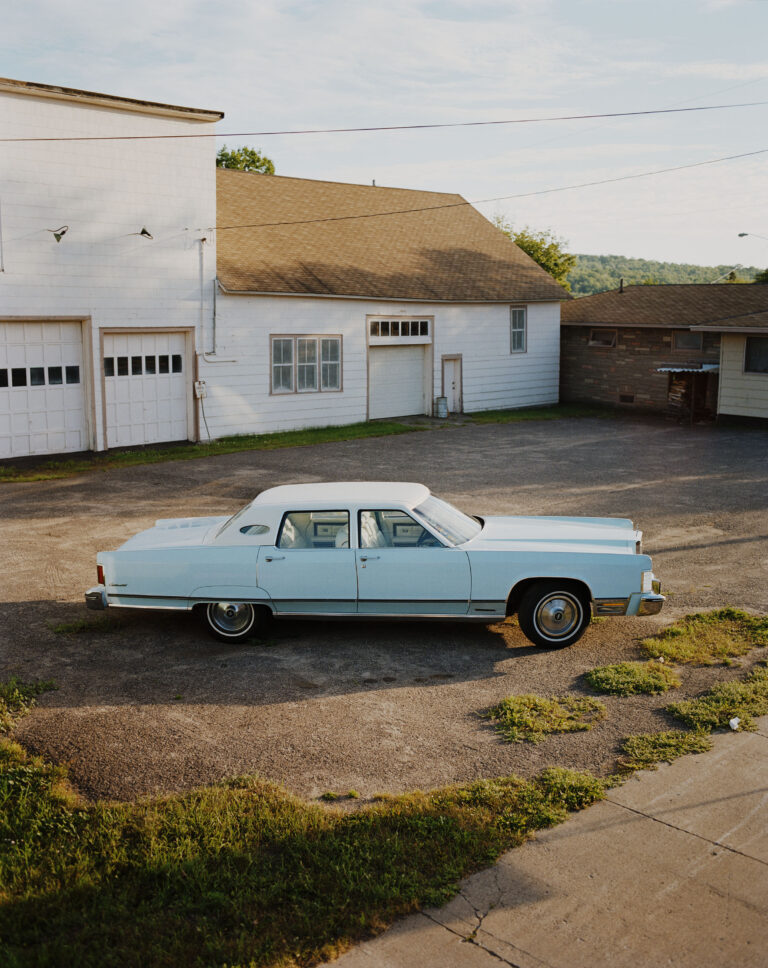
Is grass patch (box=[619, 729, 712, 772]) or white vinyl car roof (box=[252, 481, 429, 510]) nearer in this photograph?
grass patch (box=[619, 729, 712, 772])

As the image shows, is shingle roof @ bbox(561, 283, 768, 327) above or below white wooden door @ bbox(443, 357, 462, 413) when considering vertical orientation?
above

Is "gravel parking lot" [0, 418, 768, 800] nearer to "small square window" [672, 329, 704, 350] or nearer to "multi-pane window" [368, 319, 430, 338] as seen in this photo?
"multi-pane window" [368, 319, 430, 338]

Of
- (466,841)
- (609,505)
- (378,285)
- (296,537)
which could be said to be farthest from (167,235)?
(466,841)

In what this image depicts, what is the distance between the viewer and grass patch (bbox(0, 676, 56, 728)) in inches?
288

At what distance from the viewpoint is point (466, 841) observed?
220 inches

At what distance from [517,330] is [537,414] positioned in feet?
10.2

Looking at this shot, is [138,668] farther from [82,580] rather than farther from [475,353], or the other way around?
[475,353]

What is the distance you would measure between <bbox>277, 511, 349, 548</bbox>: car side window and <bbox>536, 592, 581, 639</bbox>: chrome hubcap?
193 cm

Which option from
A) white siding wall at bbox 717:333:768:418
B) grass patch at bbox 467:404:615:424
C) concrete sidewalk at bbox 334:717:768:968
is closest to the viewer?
concrete sidewalk at bbox 334:717:768:968

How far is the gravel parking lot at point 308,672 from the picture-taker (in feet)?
22.0

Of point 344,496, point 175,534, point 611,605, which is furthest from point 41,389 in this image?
point 611,605

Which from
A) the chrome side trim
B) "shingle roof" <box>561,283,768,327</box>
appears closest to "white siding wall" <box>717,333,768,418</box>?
"shingle roof" <box>561,283,768,327</box>

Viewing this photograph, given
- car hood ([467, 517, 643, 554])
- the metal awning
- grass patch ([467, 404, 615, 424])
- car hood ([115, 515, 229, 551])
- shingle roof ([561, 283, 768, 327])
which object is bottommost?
grass patch ([467, 404, 615, 424])

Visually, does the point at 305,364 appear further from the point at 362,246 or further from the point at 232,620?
the point at 232,620
